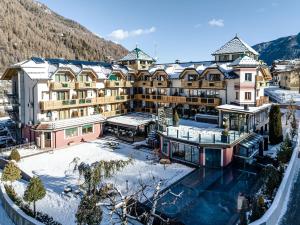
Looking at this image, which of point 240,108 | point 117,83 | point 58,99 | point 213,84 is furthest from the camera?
point 117,83

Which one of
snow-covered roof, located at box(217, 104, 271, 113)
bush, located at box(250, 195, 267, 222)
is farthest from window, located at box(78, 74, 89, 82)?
bush, located at box(250, 195, 267, 222)

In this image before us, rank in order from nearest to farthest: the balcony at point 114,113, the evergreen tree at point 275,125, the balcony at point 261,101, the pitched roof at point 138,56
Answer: the evergreen tree at point 275,125 → the balcony at point 261,101 → the balcony at point 114,113 → the pitched roof at point 138,56

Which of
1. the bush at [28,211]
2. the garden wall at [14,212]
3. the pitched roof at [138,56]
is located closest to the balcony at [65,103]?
the pitched roof at [138,56]

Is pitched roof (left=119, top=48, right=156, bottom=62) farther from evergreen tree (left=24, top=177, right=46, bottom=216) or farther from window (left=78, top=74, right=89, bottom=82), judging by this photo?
evergreen tree (left=24, top=177, right=46, bottom=216)

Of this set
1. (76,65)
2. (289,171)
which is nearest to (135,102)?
(76,65)

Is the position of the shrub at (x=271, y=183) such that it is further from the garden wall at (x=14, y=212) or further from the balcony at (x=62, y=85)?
the balcony at (x=62, y=85)

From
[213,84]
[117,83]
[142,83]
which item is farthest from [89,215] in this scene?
[142,83]

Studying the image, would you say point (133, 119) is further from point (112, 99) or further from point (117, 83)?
point (117, 83)
